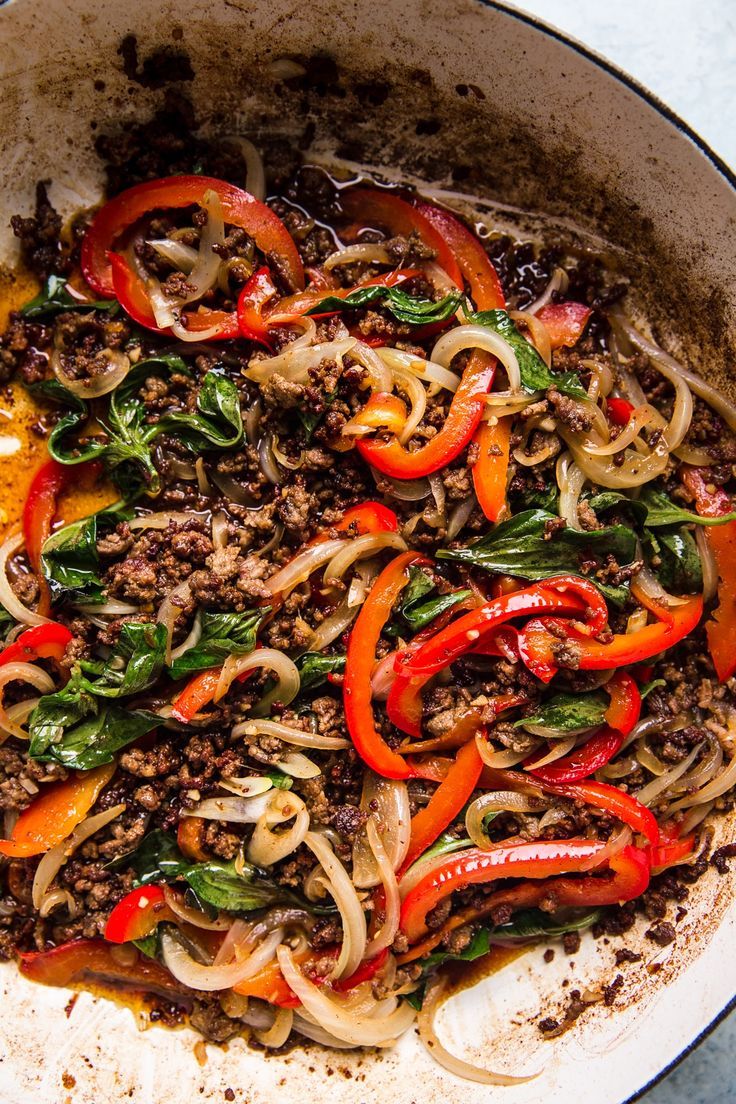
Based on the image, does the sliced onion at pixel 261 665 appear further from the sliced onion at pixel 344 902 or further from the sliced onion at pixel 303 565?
the sliced onion at pixel 344 902

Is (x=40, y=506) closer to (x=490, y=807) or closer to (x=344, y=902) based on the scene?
(x=344, y=902)

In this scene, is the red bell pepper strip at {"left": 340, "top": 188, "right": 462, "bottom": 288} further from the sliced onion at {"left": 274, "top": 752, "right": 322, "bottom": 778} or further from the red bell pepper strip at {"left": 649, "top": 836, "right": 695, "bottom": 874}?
the red bell pepper strip at {"left": 649, "top": 836, "right": 695, "bottom": 874}

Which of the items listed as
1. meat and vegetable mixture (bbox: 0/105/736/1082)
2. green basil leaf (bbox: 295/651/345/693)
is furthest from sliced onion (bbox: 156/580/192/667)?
green basil leaf (bbox: 295/651/345/693)

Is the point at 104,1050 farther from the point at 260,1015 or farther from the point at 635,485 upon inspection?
the point at 635,485

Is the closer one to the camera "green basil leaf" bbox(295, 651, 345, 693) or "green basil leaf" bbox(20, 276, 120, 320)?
"green basil leaf" bbox(295, 651, 345, 693)

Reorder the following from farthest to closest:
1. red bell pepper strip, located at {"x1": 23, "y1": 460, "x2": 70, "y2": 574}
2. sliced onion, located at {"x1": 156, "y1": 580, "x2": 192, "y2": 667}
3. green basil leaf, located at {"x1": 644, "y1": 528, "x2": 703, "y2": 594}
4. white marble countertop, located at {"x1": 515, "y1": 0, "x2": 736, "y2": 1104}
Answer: white marble countertop, located at {"x1": 515, "y1": 0, "x2": 736, "y2": 1104} → red bell pepper strip, located at {"x1": 23, "y1": 460, "x2": 70, "y2": 574} → green basil leaf, located at {"x1": 644, "y1": 528, "x2": 703, "y2": 594} → sliced onion, located at {"x1": 156, "y1": 580, "x2": 192, "y2": 667}

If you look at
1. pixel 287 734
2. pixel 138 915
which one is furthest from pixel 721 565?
pixel 138 915

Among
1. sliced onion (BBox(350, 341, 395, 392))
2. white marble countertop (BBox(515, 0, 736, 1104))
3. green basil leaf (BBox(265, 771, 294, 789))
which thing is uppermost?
white marble countertop (BBox(515, 0, 736, 1104))
